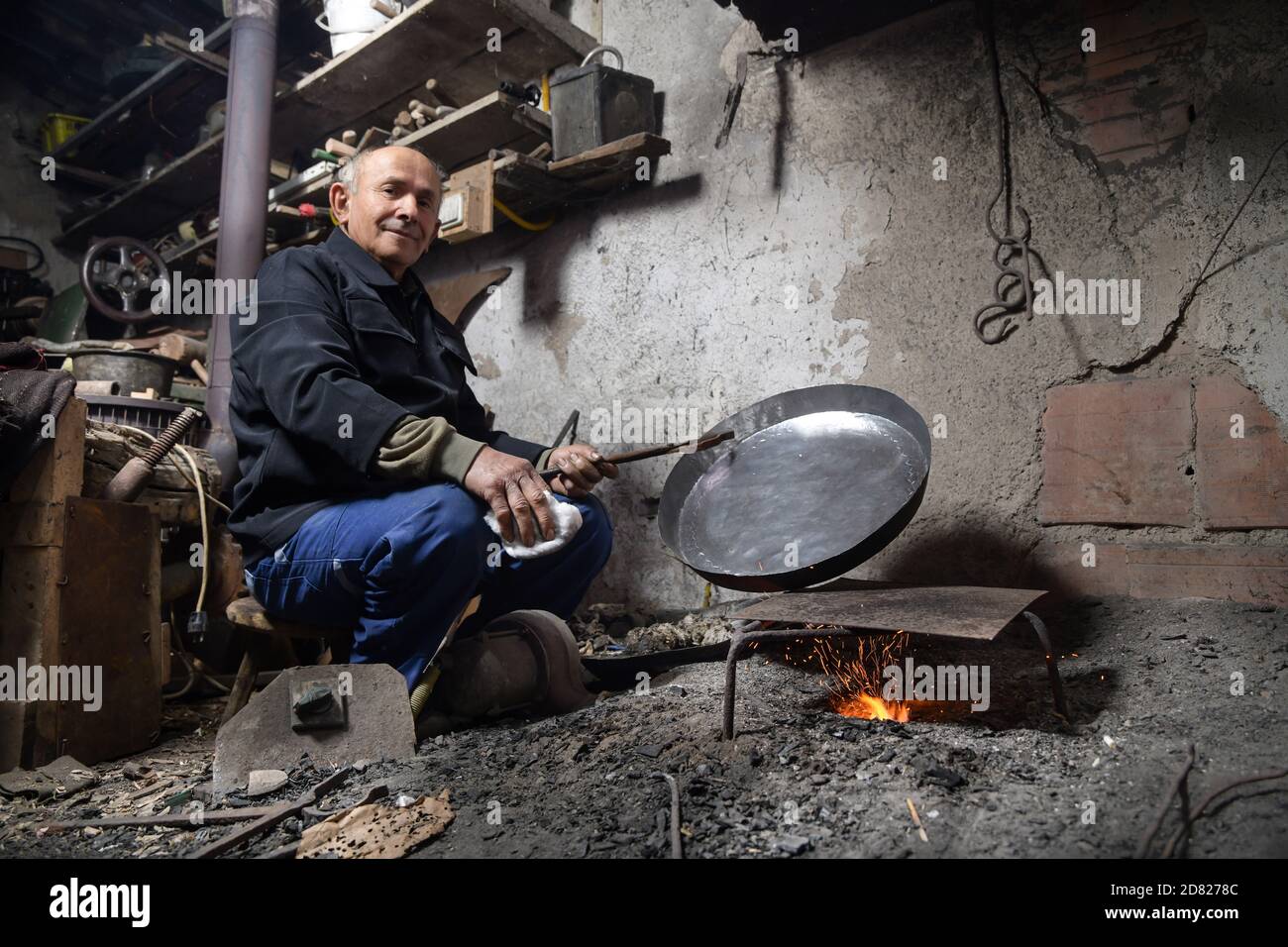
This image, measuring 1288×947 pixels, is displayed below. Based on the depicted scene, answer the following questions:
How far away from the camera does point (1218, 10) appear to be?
7.16 ft

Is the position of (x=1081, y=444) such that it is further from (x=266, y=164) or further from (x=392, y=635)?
(x=266, y=164)

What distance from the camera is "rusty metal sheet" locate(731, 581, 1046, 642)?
1578mm

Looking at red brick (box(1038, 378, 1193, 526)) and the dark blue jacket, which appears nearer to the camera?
the dark blue jacket

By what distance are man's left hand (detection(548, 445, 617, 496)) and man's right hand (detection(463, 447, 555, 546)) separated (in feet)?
0.95

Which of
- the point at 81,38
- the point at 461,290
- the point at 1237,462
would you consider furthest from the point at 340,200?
the point at 81,38

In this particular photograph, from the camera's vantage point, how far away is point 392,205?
2398mm

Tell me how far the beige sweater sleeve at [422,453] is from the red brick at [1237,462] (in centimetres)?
197

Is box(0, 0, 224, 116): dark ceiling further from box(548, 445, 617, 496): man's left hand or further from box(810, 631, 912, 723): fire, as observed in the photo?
box(810, 631, 912, 723): fire

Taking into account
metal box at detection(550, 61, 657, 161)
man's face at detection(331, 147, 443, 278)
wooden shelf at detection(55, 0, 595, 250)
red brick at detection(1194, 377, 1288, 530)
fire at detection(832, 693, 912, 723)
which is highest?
wooden shelf at detection(55, 0, 595, 250)

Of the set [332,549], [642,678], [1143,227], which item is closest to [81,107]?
[332,549]

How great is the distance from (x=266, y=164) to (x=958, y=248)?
342cm

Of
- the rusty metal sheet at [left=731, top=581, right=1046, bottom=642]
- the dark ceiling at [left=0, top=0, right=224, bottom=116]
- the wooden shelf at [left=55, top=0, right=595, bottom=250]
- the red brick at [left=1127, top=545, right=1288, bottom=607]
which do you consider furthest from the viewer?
the dark ceiling at [left=0, top=0, right=224, bottom=116]

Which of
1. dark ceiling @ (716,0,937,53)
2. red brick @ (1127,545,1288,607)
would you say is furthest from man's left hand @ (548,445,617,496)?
dark ceiling @ (716,0,937,53)

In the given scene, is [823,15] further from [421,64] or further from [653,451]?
[421,64]
